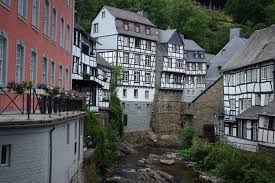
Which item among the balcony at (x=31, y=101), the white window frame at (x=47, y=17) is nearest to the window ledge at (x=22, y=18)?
the balcony at (x=31, y=101)

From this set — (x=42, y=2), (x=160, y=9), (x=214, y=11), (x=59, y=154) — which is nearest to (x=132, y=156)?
(x=42, y=2)

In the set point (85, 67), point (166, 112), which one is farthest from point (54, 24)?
point (166, 112)

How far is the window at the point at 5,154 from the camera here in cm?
1120

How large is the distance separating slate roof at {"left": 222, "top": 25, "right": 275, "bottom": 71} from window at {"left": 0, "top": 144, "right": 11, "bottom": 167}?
2544 centimetres

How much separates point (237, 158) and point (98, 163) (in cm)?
922

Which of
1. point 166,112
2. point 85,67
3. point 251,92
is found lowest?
point 166,112

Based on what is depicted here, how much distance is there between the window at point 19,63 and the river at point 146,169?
1432 cm

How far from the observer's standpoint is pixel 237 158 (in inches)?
1134

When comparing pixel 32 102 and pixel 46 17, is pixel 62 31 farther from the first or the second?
pixel 32 102

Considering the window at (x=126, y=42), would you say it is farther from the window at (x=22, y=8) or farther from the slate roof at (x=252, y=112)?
the window at (x=22, y=8)

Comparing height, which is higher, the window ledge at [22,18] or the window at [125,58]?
the window at [125,58]

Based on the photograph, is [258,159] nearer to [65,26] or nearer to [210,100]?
[65,26]

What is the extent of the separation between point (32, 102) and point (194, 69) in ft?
166

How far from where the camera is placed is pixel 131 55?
187ft
